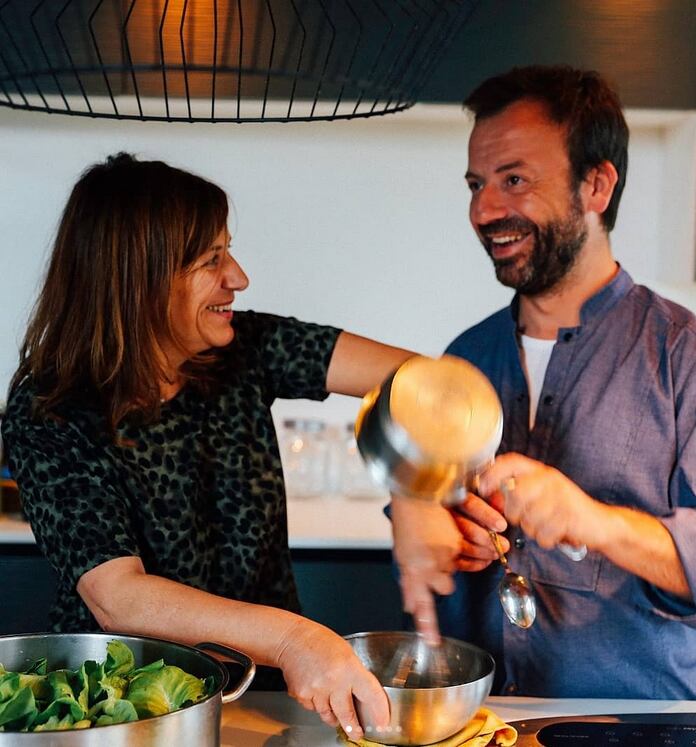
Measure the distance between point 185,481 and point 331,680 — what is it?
517mm

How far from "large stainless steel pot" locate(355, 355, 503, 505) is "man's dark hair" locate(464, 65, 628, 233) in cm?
80

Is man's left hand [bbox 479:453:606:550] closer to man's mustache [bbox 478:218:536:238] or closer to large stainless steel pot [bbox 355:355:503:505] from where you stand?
large stainless steel pot [bbox 355:355:503:505]

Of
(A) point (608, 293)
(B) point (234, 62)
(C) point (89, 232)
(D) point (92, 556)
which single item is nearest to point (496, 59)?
(B) point (234, 62)

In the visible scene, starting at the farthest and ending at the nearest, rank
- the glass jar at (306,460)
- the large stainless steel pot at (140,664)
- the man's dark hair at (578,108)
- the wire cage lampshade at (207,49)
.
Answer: the glass jar at (306,460), the wire cage lampshade at (207,49), the man's dark hair at (578,108), the large stainless steel pot at (140,664)

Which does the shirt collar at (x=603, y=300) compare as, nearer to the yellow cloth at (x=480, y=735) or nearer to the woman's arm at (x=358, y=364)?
the woman's arm at (x=358, y=364)

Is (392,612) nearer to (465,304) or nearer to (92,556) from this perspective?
(465,304)

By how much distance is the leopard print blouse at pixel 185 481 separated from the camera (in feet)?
5.14

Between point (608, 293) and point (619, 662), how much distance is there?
0.61 meters

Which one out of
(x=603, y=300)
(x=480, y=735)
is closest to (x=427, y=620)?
(x=480, y=735)

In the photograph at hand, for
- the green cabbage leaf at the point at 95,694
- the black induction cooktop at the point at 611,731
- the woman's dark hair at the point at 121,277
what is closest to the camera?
the green cabbage leaf at the point at 95,694

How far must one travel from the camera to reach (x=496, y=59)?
2.75 meters

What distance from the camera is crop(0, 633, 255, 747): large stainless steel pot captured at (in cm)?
101

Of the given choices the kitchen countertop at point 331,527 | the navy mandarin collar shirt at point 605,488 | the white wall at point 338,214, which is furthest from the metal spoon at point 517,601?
the white wall at point 338,214

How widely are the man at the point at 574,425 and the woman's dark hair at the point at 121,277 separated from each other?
0.46 meters
